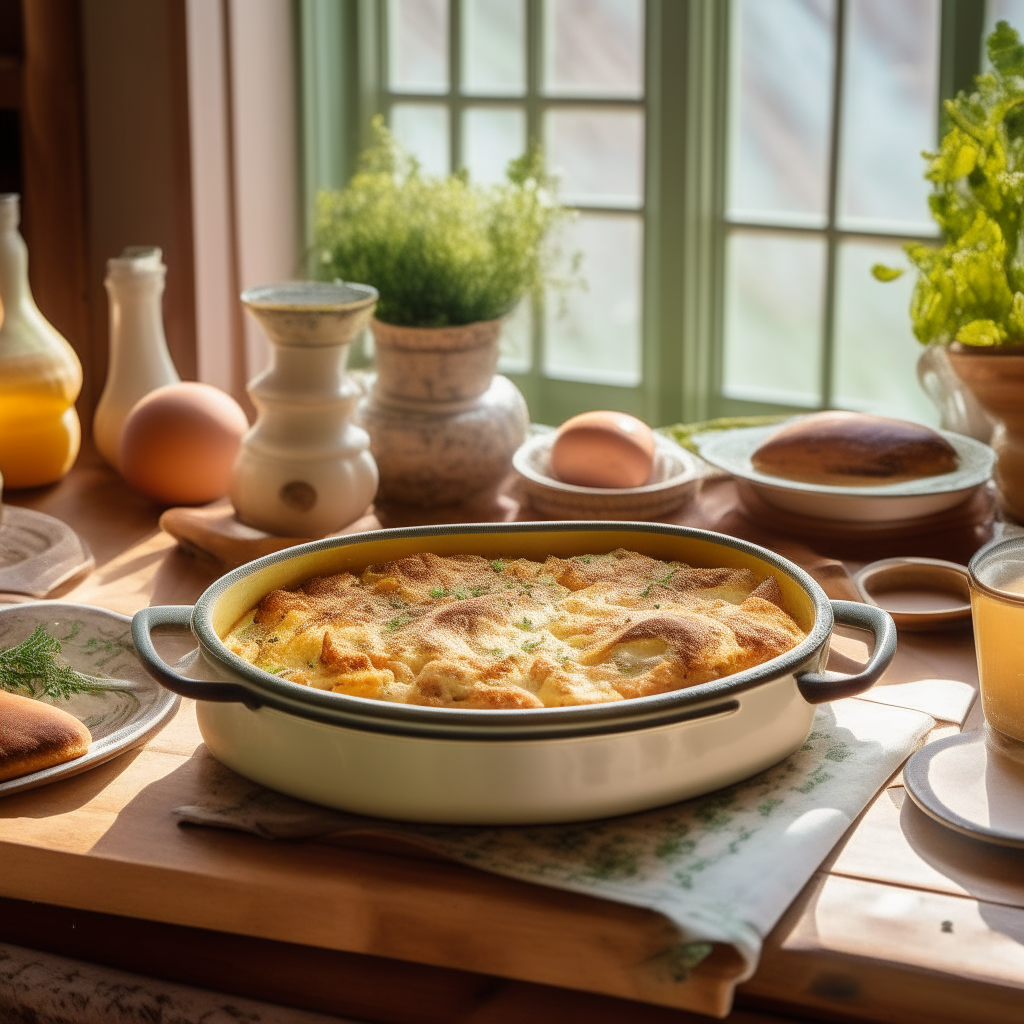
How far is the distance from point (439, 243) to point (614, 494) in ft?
1.06

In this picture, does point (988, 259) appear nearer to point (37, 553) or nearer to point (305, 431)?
point (305, 431)

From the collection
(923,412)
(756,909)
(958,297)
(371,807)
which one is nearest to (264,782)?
(371,807)

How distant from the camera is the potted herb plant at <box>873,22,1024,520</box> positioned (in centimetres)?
129

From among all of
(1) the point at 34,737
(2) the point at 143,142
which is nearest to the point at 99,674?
(1) the point at 34,737

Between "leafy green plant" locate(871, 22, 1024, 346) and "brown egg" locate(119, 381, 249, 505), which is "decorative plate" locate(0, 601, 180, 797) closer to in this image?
"brown egg" locate(119, 381, 249, 505)

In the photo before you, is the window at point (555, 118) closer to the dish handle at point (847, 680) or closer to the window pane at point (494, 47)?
the window pane at point (494, 47)

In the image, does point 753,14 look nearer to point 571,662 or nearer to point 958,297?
point 958,297

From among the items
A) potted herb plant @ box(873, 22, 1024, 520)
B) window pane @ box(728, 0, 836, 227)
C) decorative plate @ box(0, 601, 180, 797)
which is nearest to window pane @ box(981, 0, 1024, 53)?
window pane @ box(728, 0, 836, 227)

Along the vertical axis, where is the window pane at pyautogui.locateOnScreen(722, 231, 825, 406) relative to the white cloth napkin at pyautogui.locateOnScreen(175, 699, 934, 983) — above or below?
above

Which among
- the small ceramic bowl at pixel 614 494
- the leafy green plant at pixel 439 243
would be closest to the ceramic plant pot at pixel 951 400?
the small ceramic bowl at pixel 614 494

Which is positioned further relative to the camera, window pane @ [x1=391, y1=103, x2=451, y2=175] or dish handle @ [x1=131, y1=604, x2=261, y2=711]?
window pane @ [x1=391, y1=103, x2=451, y2=175]

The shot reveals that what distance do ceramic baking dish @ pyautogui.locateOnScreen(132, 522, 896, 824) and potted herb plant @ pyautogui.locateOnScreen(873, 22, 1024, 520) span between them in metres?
0.50

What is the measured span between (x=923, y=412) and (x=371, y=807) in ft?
4.85

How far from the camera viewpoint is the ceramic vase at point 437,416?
4.62 feet
